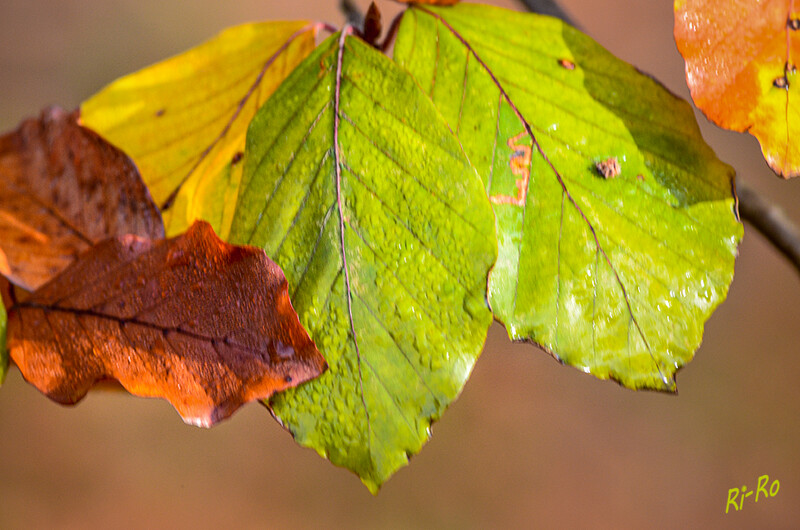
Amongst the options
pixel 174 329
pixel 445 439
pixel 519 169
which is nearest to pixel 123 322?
pixel 174 329

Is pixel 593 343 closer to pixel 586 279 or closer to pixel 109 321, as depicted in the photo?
pixel 586 279

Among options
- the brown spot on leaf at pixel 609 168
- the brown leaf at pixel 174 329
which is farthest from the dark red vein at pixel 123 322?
the brown spot on leaf at pixel 609 168

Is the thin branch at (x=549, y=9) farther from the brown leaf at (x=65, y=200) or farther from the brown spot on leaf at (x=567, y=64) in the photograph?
the brown leaf at (x=65, y=200)

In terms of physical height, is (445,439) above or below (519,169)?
below

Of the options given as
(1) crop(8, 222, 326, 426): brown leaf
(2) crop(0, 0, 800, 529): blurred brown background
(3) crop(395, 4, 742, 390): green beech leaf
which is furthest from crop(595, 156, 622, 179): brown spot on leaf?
(2) crop(0, 0, 800, 529): blurred brown background

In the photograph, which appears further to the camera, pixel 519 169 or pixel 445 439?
pixel 445 439

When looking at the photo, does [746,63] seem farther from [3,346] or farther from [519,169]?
[3,346]
